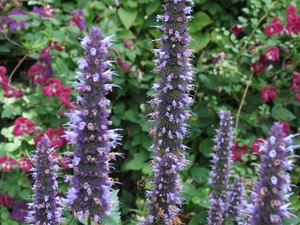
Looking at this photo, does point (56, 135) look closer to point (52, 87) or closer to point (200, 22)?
point (52, 87)

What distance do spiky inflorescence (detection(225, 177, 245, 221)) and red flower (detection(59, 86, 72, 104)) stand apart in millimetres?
1574

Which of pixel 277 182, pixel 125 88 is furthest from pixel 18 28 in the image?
pixel 277 182

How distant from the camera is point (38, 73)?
14.3ft

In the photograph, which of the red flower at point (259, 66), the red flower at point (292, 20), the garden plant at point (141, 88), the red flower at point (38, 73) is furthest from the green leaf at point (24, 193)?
the red flower at point (292, 20)

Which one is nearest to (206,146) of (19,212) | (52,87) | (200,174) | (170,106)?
(200,174)

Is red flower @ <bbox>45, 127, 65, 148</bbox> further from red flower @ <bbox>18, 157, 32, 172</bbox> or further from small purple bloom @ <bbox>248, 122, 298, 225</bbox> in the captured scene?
Answer: small purple bloom @ <bbox>248, 122, 298, 225</bbox>

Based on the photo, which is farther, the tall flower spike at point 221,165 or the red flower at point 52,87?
the red flower at point 52,87

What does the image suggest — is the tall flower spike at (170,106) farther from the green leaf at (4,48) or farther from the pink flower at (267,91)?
the green leaf at (4,48)

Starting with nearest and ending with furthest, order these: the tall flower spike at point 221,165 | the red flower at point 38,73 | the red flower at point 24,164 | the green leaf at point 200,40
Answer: the tall flower spike at point 221,165 → the red flower at point 24,164 → the red flower at point 38,73 → the green leaf at point 200,40

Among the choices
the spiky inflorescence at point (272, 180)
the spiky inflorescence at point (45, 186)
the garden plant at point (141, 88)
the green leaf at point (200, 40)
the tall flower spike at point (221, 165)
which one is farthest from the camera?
the green leaf at point (200, 40)

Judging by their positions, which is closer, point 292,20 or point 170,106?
point 170,106

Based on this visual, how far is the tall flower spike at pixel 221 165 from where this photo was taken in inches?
114

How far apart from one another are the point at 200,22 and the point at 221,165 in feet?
7.09

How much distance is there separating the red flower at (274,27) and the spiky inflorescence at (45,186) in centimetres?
285
